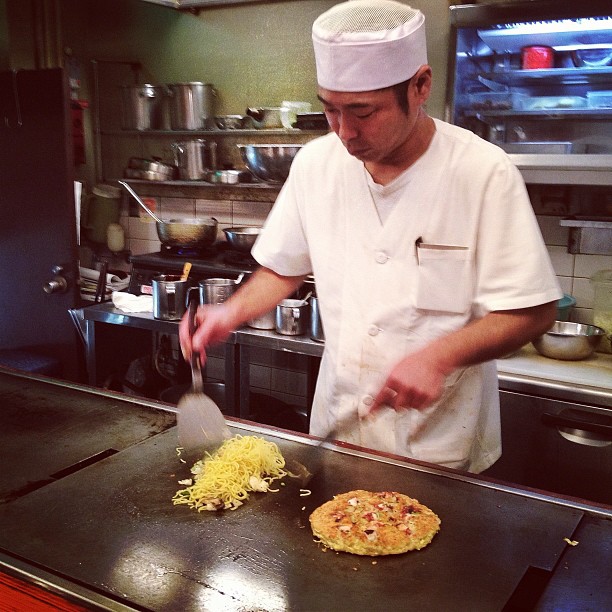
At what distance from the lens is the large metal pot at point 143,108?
466 cm

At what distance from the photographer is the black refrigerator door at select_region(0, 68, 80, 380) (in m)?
4.25

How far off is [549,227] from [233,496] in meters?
2.74

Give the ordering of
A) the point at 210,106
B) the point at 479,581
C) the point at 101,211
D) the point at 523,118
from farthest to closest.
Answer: the point at 101,211 < the point at 210,106 < the point at 523,118 < the point at 479,581

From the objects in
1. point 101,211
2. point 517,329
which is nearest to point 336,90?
point 517,329

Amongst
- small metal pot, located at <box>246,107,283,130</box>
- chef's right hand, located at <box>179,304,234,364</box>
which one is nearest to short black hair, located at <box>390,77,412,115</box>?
chef's right hand, located at <box>179,304,234,364</box>

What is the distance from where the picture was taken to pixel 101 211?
5.08 metres

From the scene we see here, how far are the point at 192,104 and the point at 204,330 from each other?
2927mm

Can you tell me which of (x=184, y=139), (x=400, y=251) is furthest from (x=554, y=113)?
(x=184, y=139)

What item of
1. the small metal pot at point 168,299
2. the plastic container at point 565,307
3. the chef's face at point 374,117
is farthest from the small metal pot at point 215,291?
the chef's face at point 374,117

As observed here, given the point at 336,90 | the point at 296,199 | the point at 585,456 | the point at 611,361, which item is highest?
the point at 336,90

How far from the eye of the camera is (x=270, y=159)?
13.3 feet

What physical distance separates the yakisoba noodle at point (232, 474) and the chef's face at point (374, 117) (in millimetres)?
826

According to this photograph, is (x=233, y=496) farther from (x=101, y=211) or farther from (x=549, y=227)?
(x=101, y=211)

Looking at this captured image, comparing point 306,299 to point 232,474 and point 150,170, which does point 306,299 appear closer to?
point 150,170
